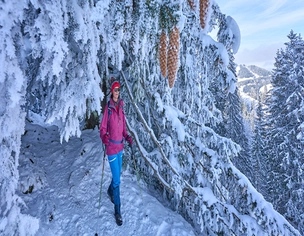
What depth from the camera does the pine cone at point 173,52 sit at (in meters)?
2.59

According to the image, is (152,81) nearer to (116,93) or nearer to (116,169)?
(116,93)

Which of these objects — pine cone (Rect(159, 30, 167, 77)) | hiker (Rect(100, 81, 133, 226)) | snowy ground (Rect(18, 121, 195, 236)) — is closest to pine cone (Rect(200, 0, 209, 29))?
pine cone (Rect(159, 30, 167, 77))

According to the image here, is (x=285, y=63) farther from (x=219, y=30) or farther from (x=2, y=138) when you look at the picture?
(x=2, y=138)

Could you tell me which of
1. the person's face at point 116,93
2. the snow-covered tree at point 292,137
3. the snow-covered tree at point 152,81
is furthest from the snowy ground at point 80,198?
the snow-covered tree at point 292,137

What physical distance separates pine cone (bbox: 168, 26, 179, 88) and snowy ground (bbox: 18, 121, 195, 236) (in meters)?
3.15

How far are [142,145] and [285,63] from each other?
679 inches

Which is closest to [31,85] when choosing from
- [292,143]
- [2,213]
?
[2,213]

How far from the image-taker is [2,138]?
1556mm

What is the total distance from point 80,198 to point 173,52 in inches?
151

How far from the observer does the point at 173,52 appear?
263cm

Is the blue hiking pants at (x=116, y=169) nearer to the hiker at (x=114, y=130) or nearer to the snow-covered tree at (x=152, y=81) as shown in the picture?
the hiker at (x=114, y=130)

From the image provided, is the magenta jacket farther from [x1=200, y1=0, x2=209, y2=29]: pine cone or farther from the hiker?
[x1=200, y1=0, x2=209, y2=29]: pine cone

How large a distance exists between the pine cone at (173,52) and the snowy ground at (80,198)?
3.15m

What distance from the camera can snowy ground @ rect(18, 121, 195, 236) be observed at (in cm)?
408
